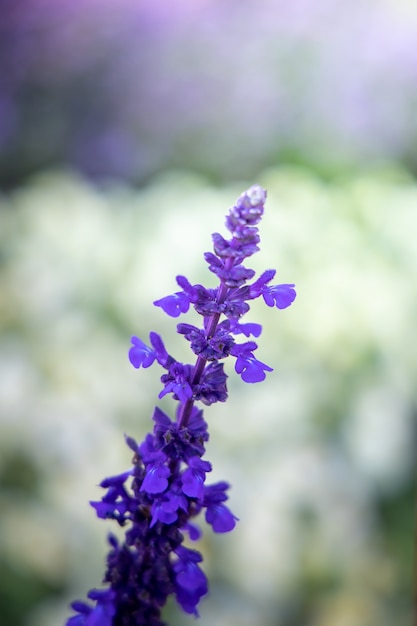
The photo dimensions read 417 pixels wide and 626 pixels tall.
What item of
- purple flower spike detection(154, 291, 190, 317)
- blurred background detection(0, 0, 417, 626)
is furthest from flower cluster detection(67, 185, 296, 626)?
blurred background detection(0, 0, 417, 626)

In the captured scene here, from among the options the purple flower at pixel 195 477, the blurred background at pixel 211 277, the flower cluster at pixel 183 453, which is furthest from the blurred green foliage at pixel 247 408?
the purple flower at pixel 195 477

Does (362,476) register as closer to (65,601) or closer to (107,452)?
(107,452)

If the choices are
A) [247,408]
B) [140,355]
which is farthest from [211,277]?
[140,355]

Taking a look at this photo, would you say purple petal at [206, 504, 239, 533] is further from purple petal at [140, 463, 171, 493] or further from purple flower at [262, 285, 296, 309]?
purple flower at [262, 285, 296, 309]

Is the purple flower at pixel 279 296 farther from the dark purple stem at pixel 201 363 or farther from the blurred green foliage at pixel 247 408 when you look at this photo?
the blurred green foliage at pixel 247 408

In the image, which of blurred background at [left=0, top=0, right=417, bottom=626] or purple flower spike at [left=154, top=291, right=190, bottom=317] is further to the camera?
blurred background at [left=0, top=0, right=417, bottom=626]

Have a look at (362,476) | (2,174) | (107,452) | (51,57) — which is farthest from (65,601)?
(51,57)

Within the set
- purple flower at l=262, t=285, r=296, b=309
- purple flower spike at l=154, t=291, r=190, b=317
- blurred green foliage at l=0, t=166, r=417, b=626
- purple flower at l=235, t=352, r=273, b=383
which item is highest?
blurred green foliage at l=0, t=166, r=417, b=626

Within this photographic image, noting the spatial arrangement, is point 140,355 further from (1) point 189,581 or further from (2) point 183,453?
(1) point 189,581
